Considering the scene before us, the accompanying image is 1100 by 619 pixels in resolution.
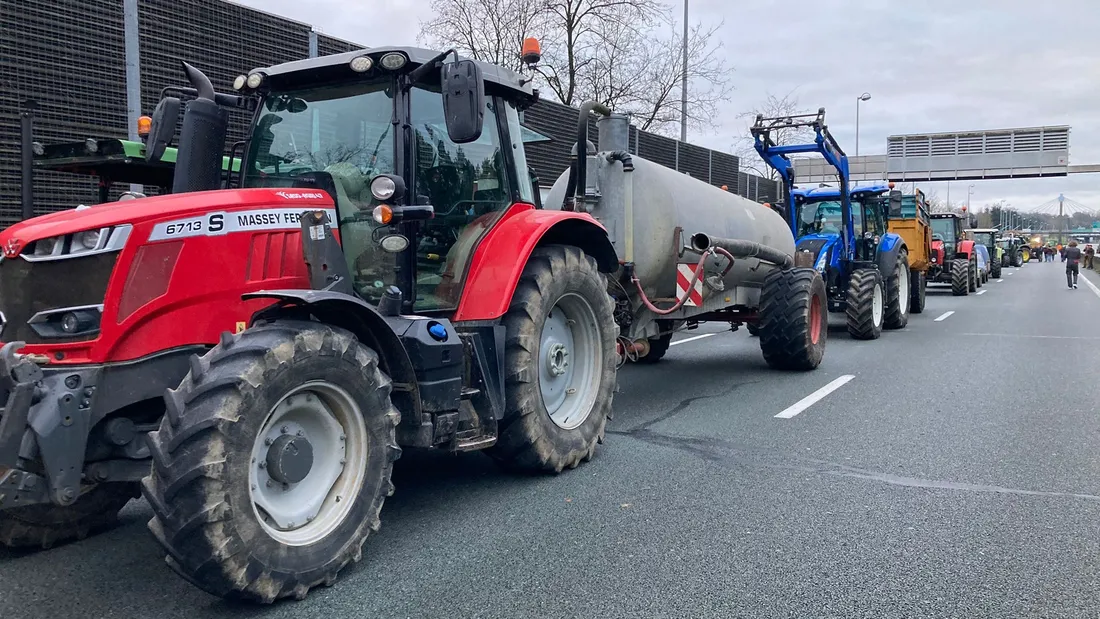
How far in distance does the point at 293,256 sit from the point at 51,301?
102 centimetres

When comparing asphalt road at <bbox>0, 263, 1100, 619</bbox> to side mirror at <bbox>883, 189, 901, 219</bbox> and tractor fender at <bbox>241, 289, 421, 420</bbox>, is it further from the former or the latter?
side mirror at <bbox>883, 189, 901, 219</bbox>

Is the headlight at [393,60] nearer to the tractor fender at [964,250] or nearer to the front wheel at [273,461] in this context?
the front wheel at [273,461]

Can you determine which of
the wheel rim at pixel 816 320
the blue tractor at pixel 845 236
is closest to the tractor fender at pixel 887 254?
the blue tractor at pixel 845 236

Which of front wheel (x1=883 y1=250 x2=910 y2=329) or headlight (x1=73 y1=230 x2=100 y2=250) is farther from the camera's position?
front wheel (x1=883 y1=250 x2=910 y2=329)

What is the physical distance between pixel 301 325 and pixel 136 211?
2.66 ft

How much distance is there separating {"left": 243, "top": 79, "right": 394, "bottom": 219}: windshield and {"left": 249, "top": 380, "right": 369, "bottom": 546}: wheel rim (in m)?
1.18

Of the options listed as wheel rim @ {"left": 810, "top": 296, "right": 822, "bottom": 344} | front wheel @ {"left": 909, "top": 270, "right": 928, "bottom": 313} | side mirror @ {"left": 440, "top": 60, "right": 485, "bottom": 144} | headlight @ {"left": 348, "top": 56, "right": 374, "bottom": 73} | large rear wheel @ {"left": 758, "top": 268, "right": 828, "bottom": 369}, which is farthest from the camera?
front wheel @ {"left": 909, "top": 270, "right": 928, "bottom": 313}

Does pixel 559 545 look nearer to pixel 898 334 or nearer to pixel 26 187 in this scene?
pixel 26 187

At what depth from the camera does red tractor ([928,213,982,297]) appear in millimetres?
25000

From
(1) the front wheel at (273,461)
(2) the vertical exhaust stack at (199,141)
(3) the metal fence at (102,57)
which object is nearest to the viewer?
(1) the front wheel at (273,461)

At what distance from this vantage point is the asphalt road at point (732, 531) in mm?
3482

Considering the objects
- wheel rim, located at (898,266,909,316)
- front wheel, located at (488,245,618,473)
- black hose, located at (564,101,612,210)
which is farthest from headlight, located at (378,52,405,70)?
wheel rim, located at (898,266,909,316)

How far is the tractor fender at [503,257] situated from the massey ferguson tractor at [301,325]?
0.05 feet

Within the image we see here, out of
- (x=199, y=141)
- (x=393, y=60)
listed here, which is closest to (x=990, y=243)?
(x=393, y=60)
